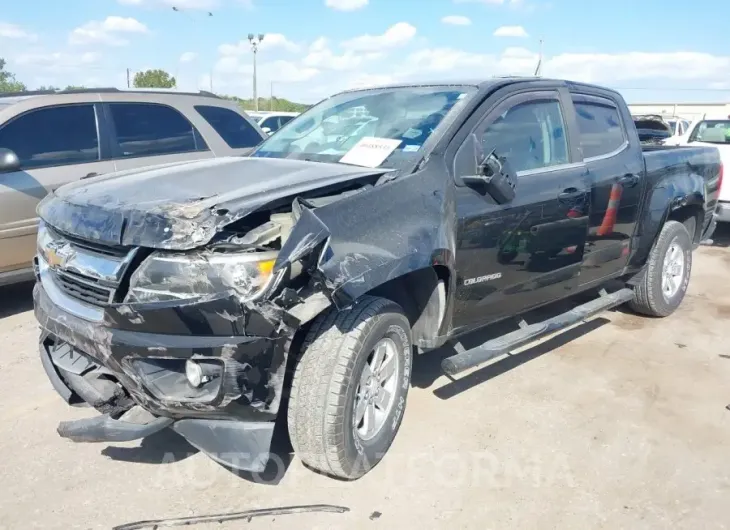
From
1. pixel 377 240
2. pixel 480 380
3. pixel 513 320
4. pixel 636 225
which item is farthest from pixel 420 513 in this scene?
pixel 636 225

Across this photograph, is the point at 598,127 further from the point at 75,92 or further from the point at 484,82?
the point at 75,92

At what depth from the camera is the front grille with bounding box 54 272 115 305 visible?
2.74m

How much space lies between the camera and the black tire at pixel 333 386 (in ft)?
9.17

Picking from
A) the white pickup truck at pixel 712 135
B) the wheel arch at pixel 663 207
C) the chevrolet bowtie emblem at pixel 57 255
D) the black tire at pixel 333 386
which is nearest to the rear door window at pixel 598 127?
the wheel arch at pixel 663 207

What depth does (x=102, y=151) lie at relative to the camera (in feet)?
19.2

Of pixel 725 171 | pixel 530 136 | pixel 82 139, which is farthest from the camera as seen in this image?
pixel 725 171

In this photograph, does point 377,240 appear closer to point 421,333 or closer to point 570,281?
point 421,333

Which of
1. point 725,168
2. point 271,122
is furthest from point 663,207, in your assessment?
point 271,122

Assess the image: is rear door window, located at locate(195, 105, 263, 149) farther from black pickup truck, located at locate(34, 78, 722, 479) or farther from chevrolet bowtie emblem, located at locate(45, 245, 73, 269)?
chevrolet bowtie emblem, located at locate(45, 245, 73, 269)

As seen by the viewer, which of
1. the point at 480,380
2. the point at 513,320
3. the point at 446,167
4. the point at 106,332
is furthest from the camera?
the point at 513,320

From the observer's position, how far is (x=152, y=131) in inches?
247

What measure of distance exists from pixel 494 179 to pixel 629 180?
1.73 metres

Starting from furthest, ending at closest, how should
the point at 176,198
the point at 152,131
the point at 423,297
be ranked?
the point at 152,131
the point at 423,297
the point at 176,198

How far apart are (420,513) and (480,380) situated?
149cm
